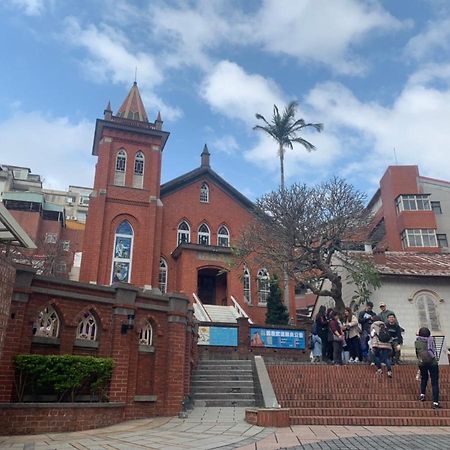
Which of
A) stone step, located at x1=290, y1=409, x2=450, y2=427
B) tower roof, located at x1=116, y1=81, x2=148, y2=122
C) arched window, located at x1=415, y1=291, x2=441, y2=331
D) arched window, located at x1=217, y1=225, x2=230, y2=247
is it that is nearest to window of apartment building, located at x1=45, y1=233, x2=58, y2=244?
tower roof, located at x1=116, y1=81, x2=148, y2=122

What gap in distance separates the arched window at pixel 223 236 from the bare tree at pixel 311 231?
290 inches

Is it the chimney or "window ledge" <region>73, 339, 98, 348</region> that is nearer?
"window ledge" <region>73, 339, 98, 348</region>

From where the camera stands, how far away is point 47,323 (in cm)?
866

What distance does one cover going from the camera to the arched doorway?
26.4m

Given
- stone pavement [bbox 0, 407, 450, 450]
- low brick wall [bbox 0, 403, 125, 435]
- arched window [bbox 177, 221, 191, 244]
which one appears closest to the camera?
stone pavement [bbox 0, 407, 450, 450]

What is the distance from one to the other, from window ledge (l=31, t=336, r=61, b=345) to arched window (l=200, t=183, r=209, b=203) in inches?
803

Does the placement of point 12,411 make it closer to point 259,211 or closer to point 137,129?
point 259,211

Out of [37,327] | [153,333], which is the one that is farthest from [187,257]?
[37,327]

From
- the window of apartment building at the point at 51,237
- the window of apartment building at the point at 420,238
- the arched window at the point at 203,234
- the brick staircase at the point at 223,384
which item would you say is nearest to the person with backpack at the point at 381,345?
the brick staircase at the point at 223,384

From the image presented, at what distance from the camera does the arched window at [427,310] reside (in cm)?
1916

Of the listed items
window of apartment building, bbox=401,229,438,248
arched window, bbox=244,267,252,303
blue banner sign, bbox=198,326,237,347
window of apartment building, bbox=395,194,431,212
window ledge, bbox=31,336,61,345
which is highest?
window of apartment building, bbox=395,194,431,212

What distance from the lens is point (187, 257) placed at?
24656mm

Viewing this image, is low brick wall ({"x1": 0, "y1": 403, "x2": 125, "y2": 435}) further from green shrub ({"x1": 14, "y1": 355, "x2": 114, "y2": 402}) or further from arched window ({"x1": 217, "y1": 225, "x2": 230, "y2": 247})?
arched window ({"x1": 217, "y1": 225, "x2": 230, "y2": 247})

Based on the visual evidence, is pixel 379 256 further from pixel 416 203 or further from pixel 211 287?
pixel 416 203
